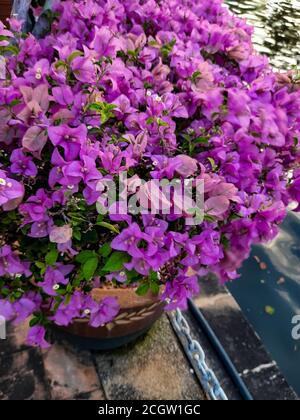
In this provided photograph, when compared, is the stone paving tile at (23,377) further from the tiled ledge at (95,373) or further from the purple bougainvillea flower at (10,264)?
the purple bougainvillea flower at (10,264)

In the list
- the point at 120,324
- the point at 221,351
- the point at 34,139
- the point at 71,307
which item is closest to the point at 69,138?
the point at 34,139

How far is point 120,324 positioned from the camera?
171cm

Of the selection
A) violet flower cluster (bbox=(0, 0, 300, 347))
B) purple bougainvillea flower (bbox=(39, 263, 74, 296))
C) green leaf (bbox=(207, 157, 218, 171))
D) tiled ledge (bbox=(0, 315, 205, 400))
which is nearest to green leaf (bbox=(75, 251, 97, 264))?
violet flower cluster (bbox=(0, 0, 300, 347))

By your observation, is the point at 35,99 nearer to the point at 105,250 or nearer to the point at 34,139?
the point at 34,139

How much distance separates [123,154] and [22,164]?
0.27 metres

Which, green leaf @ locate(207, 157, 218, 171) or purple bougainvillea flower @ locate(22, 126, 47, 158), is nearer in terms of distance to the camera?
purple bougainvillea flower @ locate(22, 126, 47, 158)

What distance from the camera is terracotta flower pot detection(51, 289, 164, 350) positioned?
1.58m

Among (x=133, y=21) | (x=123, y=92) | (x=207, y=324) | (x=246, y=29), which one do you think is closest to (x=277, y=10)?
(x=246, y=29)

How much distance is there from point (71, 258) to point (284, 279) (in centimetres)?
196

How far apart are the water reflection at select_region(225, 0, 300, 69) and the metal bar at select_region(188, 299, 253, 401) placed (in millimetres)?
Result: 1623

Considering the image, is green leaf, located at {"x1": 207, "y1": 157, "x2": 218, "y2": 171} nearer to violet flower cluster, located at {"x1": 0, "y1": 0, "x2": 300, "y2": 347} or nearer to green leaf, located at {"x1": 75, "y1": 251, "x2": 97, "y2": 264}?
violet flower cluster, located at {"x1": 0, "y1": 0, "x2": 300, "y2": 347}

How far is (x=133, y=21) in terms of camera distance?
175 centimetres

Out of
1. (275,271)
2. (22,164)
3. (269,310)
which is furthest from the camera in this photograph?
(275,271)
